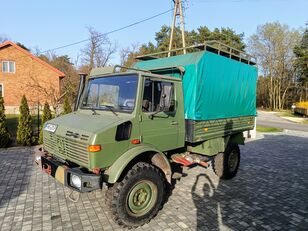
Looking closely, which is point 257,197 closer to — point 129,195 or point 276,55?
point 129,195

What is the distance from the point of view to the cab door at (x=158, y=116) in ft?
13.5

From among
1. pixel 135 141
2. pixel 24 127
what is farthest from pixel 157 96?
pixel 24 127

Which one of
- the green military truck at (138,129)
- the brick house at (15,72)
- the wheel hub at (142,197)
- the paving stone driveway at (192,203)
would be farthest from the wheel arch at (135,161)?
the brick house at (15,72)

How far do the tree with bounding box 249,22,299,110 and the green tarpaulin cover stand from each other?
3734 centimetres

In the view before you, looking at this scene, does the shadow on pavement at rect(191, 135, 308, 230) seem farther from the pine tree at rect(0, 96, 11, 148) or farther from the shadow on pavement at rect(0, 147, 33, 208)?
the pine tree at rect(0, 96, 11, 148)

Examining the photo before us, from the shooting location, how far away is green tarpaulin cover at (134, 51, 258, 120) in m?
4.81

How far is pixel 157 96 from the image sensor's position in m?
4.26

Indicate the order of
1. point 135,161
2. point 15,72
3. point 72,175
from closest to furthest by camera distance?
point 72,175
point 135,161
point 15,72

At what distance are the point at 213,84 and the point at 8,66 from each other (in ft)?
83.7

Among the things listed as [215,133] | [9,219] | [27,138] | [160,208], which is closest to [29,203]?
[9,219]

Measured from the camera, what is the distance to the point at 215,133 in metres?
5.49

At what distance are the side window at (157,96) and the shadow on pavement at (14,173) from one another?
10.1 ft

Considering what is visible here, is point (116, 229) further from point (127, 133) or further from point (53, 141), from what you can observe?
point (53, 141)

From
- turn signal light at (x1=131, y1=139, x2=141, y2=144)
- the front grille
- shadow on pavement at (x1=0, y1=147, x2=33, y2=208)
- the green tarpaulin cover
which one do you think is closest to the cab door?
turn signal light at (x1=131, y1=139, x2=141, y2=144)
